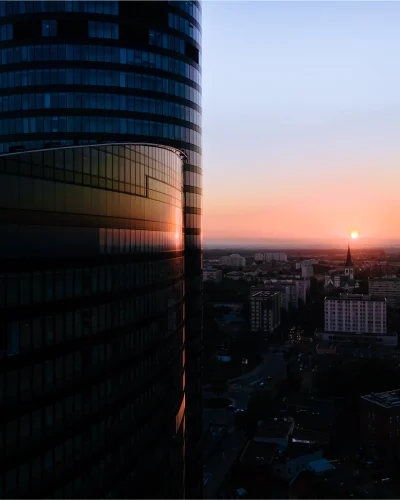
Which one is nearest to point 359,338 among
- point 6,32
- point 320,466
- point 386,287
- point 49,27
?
point 386,287

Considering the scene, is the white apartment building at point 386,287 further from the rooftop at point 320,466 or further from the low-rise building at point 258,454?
the rooftop at point 320,466

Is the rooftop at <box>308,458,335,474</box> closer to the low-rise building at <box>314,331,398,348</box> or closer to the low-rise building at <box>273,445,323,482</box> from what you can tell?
the low-rise building at <box>273,445,323,482</box>

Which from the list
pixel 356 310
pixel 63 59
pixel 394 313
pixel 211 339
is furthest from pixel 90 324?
pixel 394 313

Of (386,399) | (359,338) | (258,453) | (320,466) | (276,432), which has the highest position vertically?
(386,399)

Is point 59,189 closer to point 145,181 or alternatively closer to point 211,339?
point 145,181

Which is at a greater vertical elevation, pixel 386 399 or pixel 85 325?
pixel 85 325

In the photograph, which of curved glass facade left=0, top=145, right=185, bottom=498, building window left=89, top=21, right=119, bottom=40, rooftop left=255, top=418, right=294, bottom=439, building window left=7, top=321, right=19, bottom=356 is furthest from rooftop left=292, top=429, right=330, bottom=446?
building window left=7, top=321, right=19, bottom=356

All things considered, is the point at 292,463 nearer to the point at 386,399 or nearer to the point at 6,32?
the point at 386,399

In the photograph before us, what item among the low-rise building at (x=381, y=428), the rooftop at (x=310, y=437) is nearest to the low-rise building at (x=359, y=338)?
the low-rise building at (x=381, y=428)

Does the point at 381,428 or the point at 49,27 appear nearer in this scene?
the point at 49,27
